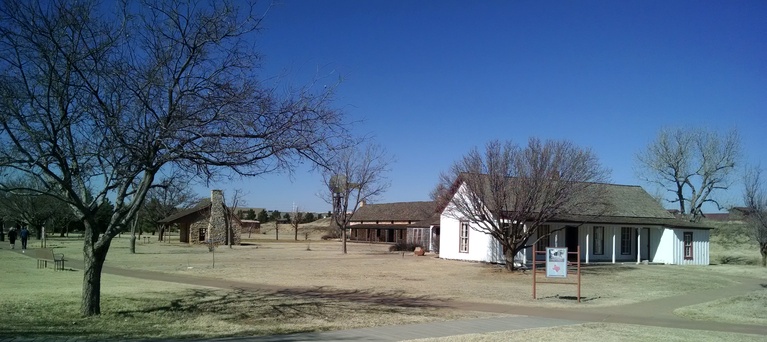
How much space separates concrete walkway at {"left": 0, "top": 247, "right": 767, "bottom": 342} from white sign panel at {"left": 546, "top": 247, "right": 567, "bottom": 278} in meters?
2.32

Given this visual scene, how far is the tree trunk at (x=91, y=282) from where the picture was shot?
1337 cm

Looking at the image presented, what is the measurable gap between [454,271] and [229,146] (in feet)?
67.6

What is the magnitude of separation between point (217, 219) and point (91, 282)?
1940 inches

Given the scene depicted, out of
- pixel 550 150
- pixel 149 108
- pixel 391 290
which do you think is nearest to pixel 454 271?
pixel 550 150

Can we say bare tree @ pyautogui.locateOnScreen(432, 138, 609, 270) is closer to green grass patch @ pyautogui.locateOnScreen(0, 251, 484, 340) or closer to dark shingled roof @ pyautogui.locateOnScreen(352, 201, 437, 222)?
green grass patch @ pyautogui.locateOnScreen(0, 251, 484, 340)

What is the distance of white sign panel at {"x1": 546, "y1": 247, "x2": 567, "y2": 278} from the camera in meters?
20.2

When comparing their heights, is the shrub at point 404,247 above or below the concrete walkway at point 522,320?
below

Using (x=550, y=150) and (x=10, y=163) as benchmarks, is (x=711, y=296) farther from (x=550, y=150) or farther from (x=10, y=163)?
(x=10, y=163)

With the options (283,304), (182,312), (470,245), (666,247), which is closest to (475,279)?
(470,245)

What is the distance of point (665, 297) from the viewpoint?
21453 millimetres

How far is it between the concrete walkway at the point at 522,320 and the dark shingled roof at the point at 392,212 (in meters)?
50.3

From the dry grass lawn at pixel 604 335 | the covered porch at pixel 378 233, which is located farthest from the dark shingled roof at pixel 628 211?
the covered porch at pixel 378 233

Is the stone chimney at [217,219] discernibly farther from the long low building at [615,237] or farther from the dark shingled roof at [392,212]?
the long low building at [615,237]

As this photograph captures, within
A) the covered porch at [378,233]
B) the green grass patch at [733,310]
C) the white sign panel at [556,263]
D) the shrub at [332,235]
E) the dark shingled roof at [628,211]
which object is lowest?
the shrub at [332,235]
